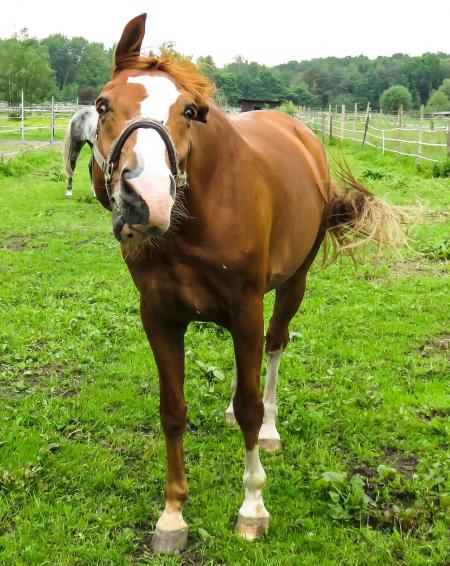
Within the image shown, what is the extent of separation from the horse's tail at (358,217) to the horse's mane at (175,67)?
1721 millimetres

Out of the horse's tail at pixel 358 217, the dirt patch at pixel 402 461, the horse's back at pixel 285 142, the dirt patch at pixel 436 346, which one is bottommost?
the dirt patch at pixel 402 461

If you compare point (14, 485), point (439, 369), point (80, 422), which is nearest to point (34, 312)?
point (80, 422)

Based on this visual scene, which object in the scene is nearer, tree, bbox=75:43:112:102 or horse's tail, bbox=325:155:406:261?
horse's tail, bbox=325:155:406:261

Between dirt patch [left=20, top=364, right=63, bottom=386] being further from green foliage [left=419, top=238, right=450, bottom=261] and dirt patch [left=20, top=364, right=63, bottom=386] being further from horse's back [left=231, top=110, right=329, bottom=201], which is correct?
green foliage [left=419, top=238, right=450, bottom=261]

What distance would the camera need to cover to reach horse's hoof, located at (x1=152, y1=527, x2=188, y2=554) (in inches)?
100

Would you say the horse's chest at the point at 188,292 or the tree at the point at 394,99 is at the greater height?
the tree at the point at 394,99

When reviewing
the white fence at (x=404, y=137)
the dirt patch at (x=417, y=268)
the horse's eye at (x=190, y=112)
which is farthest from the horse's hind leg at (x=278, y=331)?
the white fence at (x=404, y=137)

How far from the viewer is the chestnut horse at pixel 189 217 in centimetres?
176

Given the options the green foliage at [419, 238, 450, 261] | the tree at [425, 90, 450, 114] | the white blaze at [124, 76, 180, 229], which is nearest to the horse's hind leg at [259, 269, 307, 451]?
the white blaze at [124, 76, 180, 229]

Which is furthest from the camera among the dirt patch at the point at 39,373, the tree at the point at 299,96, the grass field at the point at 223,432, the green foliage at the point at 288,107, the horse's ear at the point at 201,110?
the tree at the point at 299,96

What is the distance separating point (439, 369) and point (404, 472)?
1362mm

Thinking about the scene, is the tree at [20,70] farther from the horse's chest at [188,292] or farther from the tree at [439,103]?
the tree at [439,103]

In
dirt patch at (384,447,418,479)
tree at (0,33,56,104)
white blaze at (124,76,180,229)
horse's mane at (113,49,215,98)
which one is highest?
tree at (0,33,56,104)

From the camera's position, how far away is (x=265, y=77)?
63438 millimetres
